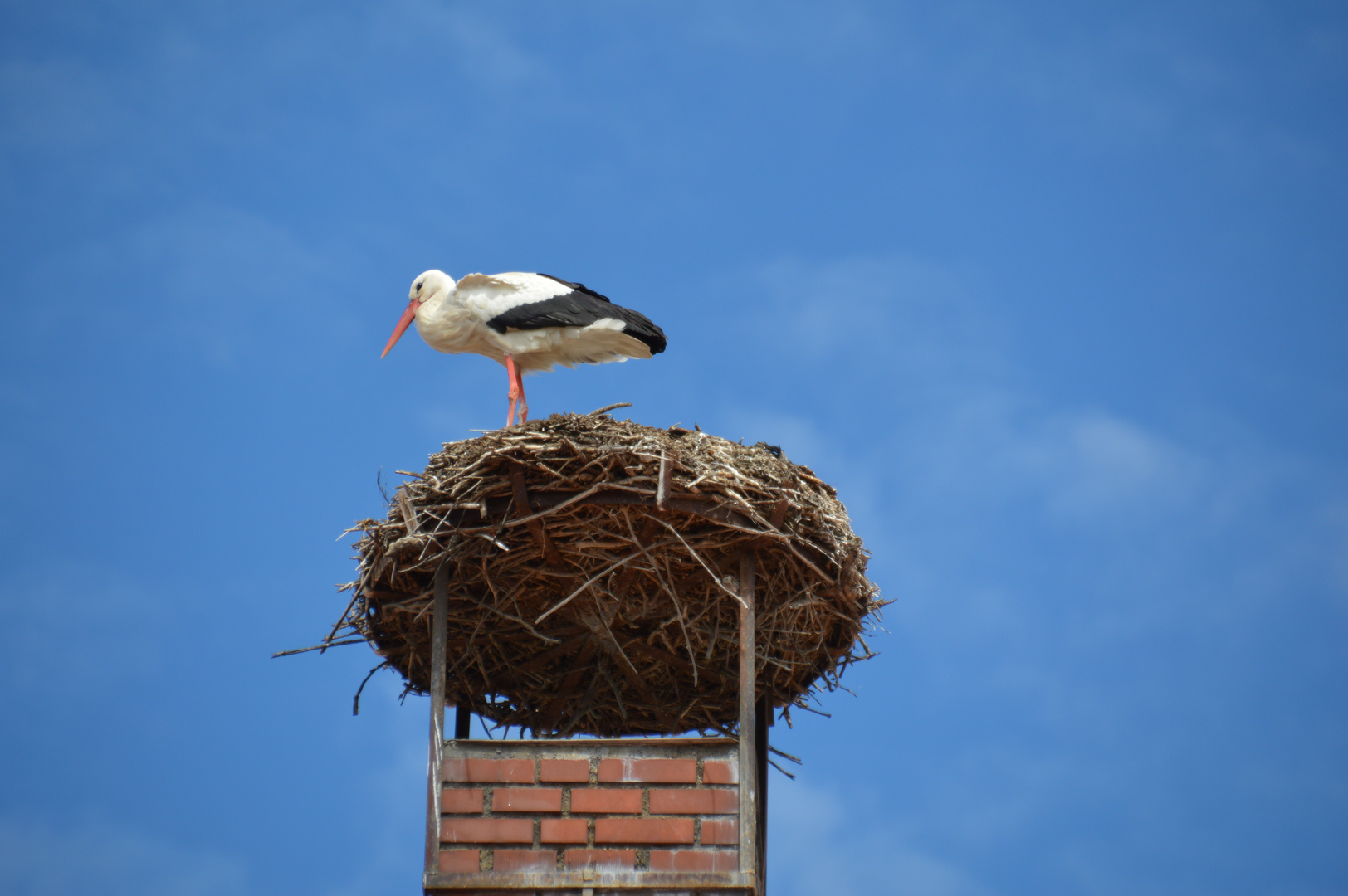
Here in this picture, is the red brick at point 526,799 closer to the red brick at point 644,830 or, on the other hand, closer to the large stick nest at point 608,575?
the red brick at point 644,830

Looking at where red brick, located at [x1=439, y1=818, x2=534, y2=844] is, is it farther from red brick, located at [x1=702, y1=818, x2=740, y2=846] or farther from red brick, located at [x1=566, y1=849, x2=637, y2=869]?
red brick, located at [x1=702, y1=818, x2=740, y2=846]

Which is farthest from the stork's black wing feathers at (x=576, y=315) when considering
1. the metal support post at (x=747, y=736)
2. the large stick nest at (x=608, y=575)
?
the metal support post at (x=747, y=736)

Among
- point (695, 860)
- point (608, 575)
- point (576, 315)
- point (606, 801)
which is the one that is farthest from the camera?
point (576, 315)

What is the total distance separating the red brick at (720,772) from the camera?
7.81 meters

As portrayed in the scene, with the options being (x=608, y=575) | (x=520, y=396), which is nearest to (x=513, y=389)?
(x=520, y=396)

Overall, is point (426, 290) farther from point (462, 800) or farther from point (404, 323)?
point (462, 800)

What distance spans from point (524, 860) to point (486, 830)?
239 mm

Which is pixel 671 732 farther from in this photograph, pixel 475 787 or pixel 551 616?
pixel 475 787

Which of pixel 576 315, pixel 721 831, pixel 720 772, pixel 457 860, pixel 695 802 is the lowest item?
pixel 457 860

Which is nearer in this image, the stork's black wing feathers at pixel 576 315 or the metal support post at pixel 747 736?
the metal support post at pixel 747 736

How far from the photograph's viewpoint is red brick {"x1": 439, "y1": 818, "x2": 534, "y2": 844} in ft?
25.4

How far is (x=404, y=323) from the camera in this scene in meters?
11.8

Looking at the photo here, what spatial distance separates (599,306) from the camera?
33.6ft

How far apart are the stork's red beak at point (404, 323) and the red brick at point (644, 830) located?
5.07 m
